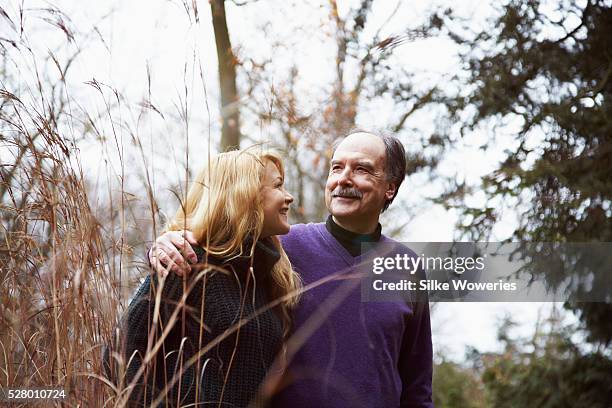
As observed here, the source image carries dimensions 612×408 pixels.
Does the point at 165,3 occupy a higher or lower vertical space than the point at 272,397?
higher

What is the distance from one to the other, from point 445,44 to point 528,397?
91.6 inches

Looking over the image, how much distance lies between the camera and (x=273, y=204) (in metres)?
1.81

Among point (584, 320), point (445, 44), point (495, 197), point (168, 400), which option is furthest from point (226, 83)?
point (168, 400)

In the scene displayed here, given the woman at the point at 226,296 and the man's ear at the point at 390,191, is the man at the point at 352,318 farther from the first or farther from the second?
the woman at the point at 226,296

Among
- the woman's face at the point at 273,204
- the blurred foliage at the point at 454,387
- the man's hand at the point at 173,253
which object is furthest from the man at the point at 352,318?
the blurred foliage at the point at 454,387

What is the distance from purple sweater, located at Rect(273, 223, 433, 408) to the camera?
1.99 m

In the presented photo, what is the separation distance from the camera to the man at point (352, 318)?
6.53 ft

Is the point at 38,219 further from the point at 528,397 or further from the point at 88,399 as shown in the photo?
the point at 528,397

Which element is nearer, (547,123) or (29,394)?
(29,394)

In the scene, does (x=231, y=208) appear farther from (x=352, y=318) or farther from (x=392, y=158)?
(x=392, y=158)

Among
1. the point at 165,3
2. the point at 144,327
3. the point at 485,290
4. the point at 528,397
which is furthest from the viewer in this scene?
the point at 485,290

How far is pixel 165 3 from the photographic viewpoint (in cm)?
171

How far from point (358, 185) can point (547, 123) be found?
2677 mm

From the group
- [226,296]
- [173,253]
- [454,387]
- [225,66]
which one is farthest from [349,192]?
[454,387]
